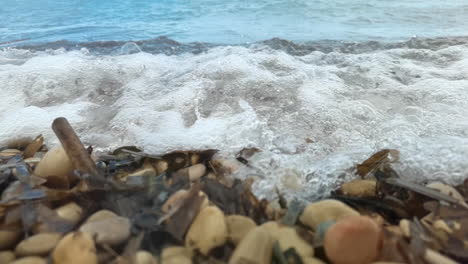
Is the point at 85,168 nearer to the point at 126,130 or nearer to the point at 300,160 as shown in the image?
the point at 126,130

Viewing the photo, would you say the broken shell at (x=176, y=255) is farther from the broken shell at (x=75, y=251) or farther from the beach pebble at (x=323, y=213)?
the beach pebble at (x=323, y=213)

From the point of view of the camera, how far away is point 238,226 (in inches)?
43.5

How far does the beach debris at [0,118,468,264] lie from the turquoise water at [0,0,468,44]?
13.6 feet

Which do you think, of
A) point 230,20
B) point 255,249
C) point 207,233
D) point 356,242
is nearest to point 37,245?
point 207,233

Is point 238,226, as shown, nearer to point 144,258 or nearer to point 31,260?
point 144,258

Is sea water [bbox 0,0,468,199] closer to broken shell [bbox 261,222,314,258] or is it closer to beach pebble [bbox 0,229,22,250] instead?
broken shell [bbox 261,222,314,258]

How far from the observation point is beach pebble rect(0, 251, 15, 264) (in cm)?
98

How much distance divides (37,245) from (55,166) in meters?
0.51

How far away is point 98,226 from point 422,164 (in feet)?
4.27

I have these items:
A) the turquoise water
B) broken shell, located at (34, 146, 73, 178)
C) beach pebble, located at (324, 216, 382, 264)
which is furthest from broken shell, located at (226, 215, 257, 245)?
the turquoise water

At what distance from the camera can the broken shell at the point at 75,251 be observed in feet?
3.07

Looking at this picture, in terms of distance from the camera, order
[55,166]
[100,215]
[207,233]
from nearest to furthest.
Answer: [207,233] → [100,215] → [55,166]

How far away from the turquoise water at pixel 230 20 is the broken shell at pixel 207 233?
14.6 feet

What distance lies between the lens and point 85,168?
1418 millimetres
